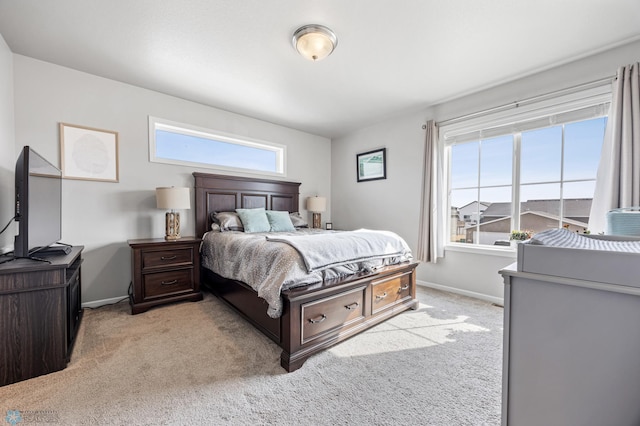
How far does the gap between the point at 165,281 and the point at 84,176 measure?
1.44 meters

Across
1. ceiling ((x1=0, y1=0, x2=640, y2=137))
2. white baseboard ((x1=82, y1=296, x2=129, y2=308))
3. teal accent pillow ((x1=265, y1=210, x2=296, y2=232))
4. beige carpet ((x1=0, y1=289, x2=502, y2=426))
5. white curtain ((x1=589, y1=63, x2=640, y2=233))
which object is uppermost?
ceiling ((x1=0, y1=0, x2=640, y2=137))

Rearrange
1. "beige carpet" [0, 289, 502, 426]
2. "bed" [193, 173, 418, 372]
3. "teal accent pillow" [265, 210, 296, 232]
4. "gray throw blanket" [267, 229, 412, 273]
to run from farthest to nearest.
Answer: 1. "teal accent pillow" [265, 210, 296, 232]
2. "gray throw blanket" [267, 229, 412, 273]
3. "bed" [193, 173, 418, 372]
4. "beige carpet" [0, 289, 502, 426]

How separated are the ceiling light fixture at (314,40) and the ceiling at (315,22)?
0.16 ft

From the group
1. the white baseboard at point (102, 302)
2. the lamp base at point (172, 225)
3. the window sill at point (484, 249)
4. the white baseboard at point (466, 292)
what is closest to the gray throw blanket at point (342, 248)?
the window sill at point (484, 249)

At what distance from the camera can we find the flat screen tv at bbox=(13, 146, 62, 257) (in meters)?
1.66

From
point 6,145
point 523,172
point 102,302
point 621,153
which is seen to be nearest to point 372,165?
point 523,172

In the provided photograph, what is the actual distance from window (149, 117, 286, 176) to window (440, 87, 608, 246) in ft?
8.85

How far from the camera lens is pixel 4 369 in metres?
1.56

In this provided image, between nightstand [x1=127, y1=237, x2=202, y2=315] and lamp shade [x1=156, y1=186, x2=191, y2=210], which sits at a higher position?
lamp shade [x1=156, y1=186, x2=191, y2=210]

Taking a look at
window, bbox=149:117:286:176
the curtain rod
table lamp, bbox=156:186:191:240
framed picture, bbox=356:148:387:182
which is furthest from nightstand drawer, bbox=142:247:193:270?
the curtain rod

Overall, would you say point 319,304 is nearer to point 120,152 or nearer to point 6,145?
point 120,152

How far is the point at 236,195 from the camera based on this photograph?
3809mm

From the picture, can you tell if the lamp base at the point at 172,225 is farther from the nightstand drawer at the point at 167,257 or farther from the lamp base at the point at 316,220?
the lamp base at the point at 316,220

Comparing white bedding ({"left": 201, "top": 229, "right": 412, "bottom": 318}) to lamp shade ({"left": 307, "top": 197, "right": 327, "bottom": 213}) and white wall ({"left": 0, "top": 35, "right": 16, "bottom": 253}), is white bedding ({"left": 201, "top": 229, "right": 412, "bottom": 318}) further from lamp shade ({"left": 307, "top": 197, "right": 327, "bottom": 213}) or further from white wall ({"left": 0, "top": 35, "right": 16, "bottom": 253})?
lamp shade ({"left": 307, "top": 197, "right": 327, "bottom": 213})
